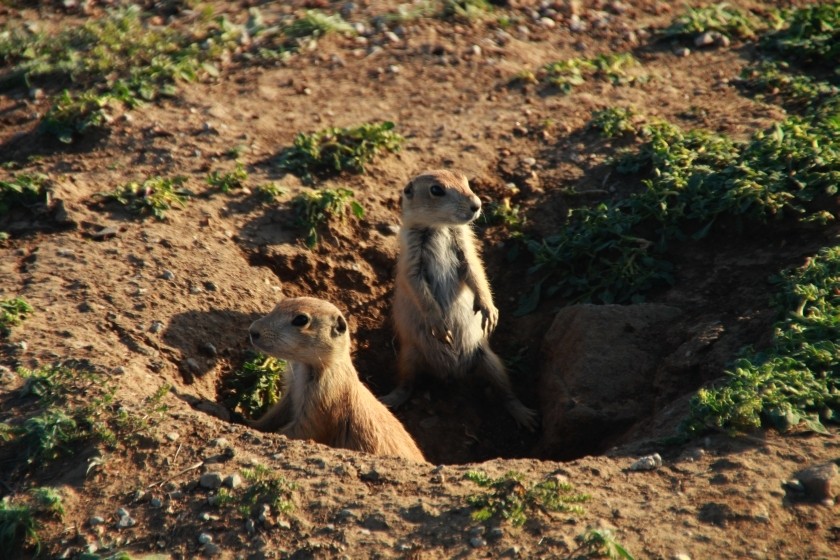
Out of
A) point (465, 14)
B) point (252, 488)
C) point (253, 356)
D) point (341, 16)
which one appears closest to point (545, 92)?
point (465, 14)

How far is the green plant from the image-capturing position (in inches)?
176

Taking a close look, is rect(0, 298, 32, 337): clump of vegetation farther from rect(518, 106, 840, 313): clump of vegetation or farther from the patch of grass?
rect(518, 106, 840, 313): clump of vegetation

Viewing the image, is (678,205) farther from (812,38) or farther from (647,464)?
(812,38)

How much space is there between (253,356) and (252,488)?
2215 mm

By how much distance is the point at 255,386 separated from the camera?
7074 mm

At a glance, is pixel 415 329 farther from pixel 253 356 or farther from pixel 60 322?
pixel 60 322

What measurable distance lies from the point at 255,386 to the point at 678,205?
366 centimetres

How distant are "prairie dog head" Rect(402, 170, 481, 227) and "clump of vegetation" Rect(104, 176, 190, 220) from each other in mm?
1857

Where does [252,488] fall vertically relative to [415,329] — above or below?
above

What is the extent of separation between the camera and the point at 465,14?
10836 mm

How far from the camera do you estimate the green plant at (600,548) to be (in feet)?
14.7

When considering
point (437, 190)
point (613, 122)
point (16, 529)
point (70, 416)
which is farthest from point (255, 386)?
point (613, 122)

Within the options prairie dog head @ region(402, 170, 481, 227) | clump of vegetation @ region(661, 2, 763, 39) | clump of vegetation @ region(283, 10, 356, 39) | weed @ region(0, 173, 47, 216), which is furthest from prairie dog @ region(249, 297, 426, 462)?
clump of vegetation @ region(661, 2, 763, 39)

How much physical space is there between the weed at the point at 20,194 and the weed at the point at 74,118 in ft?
3.47
